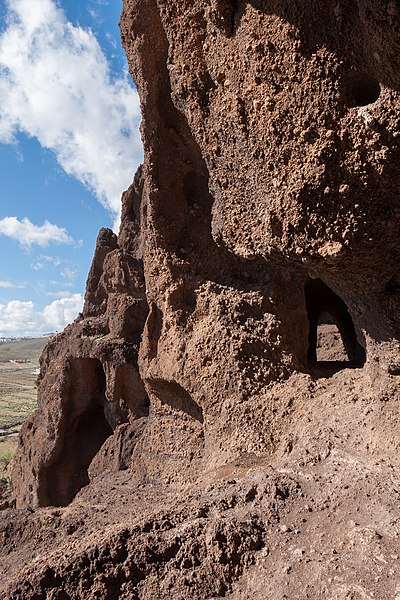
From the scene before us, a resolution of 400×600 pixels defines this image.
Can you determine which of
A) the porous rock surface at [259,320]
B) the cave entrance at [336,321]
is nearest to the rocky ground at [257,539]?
the porous rock surface at [259,320]

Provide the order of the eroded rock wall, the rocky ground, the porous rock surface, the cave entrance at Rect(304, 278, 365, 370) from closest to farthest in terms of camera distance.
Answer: the rocky ground → the porous rock surface → the eroded rock wall → the cave entrance at Rect(304, 278, 365, 370)

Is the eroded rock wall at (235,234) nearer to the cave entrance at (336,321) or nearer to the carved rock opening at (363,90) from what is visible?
the carved rock opening at (363,90)

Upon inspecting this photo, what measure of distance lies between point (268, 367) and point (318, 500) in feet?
9.70

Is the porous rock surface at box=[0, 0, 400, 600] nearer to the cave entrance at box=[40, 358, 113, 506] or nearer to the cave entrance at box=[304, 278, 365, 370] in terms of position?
the cave entrance at box=[304, 278, 365, 370]

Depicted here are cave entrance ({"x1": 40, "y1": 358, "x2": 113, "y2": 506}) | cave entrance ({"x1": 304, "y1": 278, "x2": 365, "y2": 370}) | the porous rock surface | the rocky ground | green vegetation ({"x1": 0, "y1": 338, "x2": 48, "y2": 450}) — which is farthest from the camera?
green vegetation ({"x1": 0, "y1": 338, "x2": 48, "y2": 450})

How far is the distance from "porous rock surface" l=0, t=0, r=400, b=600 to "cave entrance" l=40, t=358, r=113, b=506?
191 inches

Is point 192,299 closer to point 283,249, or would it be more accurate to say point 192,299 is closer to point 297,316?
point 297,316

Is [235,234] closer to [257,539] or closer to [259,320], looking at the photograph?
[259,320]

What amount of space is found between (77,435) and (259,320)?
8.02 meters

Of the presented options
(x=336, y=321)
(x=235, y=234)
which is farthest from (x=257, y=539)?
(x=336, y=321)

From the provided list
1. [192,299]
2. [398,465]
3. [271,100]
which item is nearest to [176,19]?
[271,100]

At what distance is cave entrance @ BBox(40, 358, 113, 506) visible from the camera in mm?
12750

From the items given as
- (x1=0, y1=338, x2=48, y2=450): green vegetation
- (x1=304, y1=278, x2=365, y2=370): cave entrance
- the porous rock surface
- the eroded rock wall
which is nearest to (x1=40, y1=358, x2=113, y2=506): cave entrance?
the eroded rock wall

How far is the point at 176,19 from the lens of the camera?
5.90 meters
